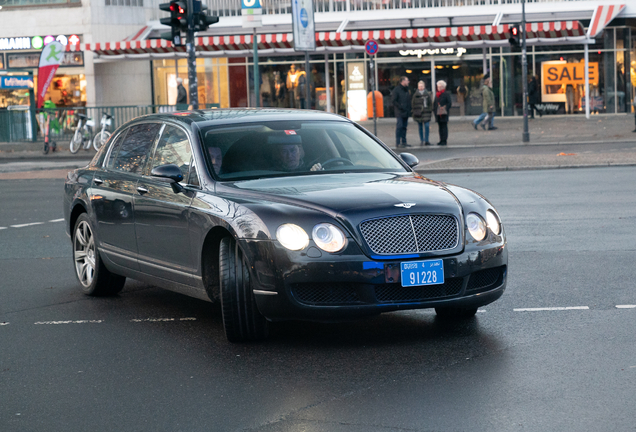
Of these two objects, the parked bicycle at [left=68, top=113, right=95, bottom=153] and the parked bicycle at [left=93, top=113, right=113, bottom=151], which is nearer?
the parked bicycle at [left=93, top=113, right=113, bottom=151]

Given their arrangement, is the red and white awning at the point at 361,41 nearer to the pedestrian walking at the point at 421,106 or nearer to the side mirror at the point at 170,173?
the pedestrian walking at the point at 421,106

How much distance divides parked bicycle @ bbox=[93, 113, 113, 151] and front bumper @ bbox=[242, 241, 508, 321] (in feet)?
83.4

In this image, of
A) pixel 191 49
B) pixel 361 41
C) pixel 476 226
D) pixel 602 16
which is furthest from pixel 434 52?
pixel 476 226

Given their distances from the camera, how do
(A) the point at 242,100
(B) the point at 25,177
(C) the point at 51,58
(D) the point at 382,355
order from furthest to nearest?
(A) the point at 242,100, (C) the point at 51,58, (B) the point at 25,177, (D) the point at 382,355

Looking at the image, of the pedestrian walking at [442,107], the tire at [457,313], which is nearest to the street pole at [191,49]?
the pedestrian walking at [442,107]

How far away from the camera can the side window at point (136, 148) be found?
7.72 metres

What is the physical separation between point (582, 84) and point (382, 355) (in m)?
35.9

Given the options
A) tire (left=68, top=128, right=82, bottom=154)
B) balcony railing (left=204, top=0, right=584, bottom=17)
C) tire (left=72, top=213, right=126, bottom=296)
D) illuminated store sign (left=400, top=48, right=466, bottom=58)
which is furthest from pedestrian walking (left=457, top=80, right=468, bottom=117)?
tire (left=72, top=213, right=126, bottom=296)

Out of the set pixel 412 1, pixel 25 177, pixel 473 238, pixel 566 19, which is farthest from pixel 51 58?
pixel 473 238

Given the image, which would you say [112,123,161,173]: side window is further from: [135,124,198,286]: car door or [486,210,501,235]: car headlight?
[486,210,501,235]: car headlight

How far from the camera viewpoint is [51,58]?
33.2 m

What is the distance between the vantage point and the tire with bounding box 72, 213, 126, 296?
8203 millimetres

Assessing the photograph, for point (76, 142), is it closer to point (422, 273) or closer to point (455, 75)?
point (455, 75)

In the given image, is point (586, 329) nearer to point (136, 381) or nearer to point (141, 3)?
point (136, 381)
